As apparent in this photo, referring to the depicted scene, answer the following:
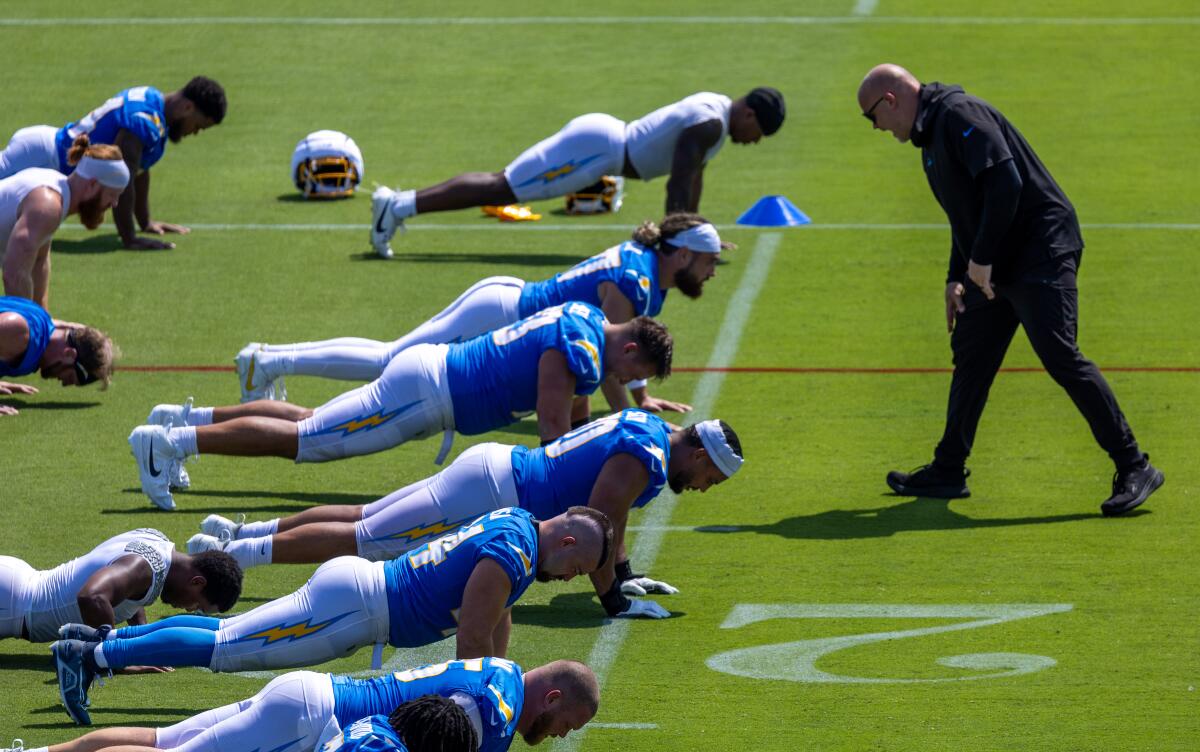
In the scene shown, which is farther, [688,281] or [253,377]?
[253,377]

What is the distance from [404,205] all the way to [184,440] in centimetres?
599

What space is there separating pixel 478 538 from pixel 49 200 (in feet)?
20.9

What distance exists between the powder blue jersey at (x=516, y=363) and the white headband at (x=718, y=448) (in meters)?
1.10

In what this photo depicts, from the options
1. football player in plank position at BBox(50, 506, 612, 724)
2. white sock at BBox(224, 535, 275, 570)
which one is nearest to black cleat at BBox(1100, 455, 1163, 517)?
football player in plank position at BBox(50, 506, 612, 724)

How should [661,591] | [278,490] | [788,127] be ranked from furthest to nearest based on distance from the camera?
[788,127] → [278,490] → [661,591]

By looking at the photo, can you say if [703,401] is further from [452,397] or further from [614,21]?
[614,21]

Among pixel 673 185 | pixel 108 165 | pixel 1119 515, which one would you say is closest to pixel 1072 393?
pixel 1119 515

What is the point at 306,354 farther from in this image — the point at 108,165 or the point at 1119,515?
the point at 1119,515

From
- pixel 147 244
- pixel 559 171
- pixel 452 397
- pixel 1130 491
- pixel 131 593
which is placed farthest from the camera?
pixel 147 244

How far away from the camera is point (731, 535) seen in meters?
10.5

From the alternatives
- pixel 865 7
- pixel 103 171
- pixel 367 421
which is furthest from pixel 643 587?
pixel 865 7

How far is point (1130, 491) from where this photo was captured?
10.6m

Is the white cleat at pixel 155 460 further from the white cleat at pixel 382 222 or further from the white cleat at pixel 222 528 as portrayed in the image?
the white cleat at pixel 382 222

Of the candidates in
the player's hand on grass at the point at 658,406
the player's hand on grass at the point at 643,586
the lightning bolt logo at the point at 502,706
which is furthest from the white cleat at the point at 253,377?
the lightning bolt logo at the point at 502,706
